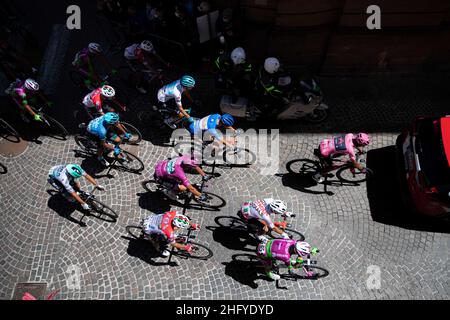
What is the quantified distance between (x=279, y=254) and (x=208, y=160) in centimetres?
403

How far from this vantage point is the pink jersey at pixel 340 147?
9.06 meters

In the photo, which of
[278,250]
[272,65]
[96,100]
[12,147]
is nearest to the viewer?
[278,250]

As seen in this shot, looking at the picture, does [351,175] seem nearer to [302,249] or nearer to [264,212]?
[264,212]

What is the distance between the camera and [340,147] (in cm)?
915

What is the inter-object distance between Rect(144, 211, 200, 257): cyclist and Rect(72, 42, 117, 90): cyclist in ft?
18.8

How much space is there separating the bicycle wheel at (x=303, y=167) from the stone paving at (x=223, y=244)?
232mm

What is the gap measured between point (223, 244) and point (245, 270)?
2.96ft

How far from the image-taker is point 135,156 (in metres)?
10.6

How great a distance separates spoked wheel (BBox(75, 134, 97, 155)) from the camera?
35.3 feet

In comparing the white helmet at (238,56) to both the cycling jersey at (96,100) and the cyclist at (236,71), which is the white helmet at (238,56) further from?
the cycling jersey at (96,100)

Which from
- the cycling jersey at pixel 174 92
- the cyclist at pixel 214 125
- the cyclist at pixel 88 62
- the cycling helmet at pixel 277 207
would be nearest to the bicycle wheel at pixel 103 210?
the cyclist at pixel 214 125

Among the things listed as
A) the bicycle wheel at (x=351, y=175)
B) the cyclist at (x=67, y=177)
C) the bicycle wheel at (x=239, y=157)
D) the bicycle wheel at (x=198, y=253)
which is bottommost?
the bicycle wheel at (x=198, y=253)

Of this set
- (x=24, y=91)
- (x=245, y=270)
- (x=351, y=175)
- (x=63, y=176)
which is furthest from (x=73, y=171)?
(x=351, y=175)

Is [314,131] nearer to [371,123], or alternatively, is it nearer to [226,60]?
[371,123]
